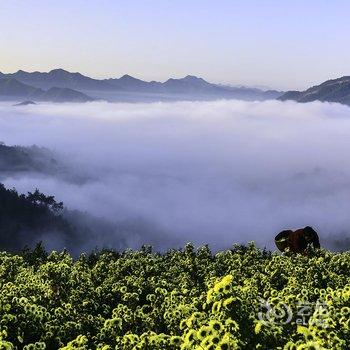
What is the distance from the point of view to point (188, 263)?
175ft

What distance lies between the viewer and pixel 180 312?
20.7m

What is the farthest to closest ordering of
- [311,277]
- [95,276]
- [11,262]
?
[11,262] < [95,276] < [311,277]

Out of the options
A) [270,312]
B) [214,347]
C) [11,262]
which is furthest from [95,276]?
[214,347]

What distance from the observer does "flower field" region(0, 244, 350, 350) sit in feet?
42.4

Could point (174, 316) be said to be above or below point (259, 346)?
below

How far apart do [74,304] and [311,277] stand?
696 inches

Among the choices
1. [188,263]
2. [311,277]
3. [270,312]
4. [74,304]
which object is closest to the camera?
[270,312]

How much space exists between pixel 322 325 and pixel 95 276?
3370cm

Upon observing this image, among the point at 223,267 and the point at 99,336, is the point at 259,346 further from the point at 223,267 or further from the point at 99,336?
the point at 223,267

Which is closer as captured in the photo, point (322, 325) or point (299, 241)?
point (322, 325)

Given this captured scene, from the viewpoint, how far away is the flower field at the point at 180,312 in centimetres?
1291

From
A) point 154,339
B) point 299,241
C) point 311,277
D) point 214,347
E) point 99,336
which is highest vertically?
point 214,347

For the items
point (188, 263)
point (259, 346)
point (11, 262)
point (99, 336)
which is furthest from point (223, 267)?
point (259, 346)

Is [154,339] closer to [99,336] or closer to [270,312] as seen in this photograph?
[270,312]
